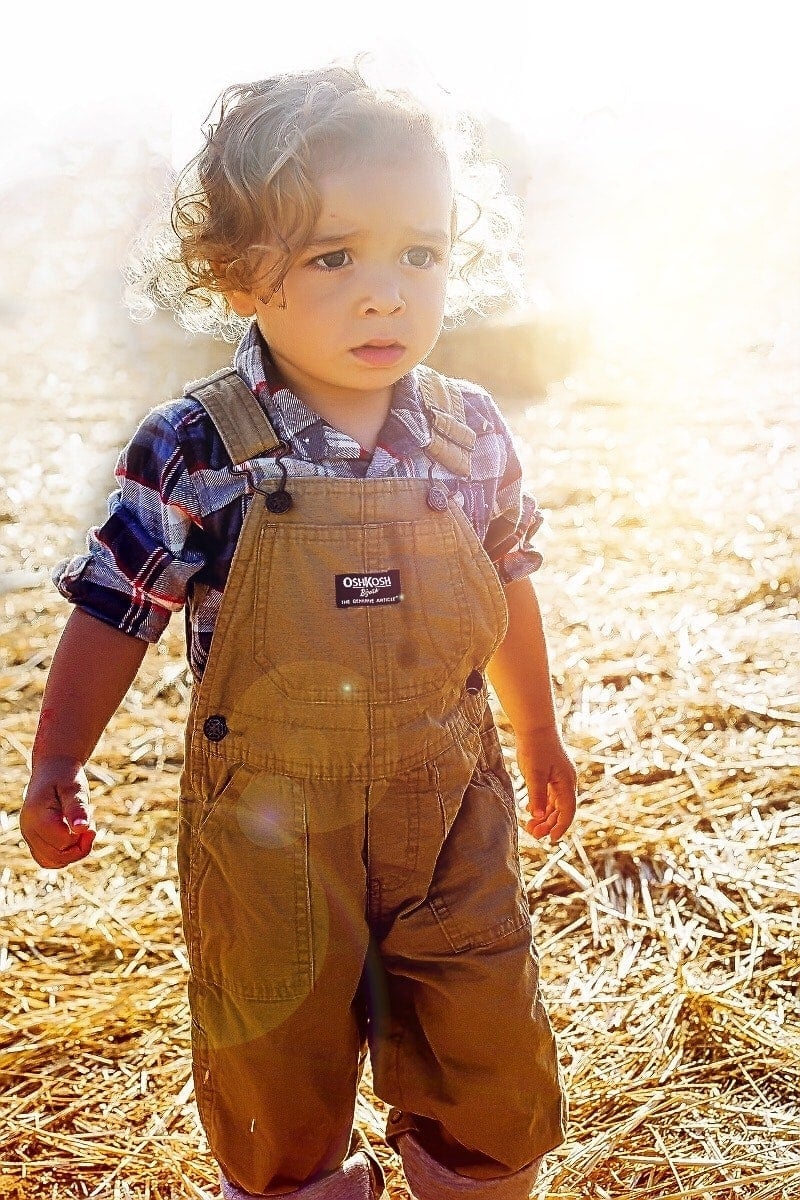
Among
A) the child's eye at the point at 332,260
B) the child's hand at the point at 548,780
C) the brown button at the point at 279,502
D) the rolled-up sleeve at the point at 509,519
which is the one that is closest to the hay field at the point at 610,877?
the child's hand at the point at 548,780

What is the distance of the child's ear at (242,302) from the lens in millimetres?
1648

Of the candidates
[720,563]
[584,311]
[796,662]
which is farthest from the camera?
[584,311]

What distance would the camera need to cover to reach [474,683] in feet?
5.57

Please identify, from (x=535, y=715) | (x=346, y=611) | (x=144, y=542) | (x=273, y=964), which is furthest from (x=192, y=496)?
(x=535, y=715)

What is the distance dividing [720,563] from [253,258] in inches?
126

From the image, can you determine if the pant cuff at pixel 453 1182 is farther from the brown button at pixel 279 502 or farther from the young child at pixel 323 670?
the brown button at pixel 279 502

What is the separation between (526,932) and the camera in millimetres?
1694

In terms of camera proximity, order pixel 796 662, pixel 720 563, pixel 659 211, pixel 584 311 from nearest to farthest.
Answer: pixel 796 662
pixel 720 563
pixel 584 311
pixel 659 211

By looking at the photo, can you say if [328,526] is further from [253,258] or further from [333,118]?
[333,118]

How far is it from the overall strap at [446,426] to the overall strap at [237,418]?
24 cm

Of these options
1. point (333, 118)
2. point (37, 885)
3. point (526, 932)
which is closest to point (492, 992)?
point (526, 932)

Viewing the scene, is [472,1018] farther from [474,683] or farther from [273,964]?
[474,683]

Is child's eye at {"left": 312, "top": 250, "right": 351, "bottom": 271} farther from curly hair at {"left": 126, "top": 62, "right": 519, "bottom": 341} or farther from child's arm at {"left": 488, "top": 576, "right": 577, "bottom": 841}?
child's arm at {"left": 488, "top": 576, "right": 577, "bottom": 841}

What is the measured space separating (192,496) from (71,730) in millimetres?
343
